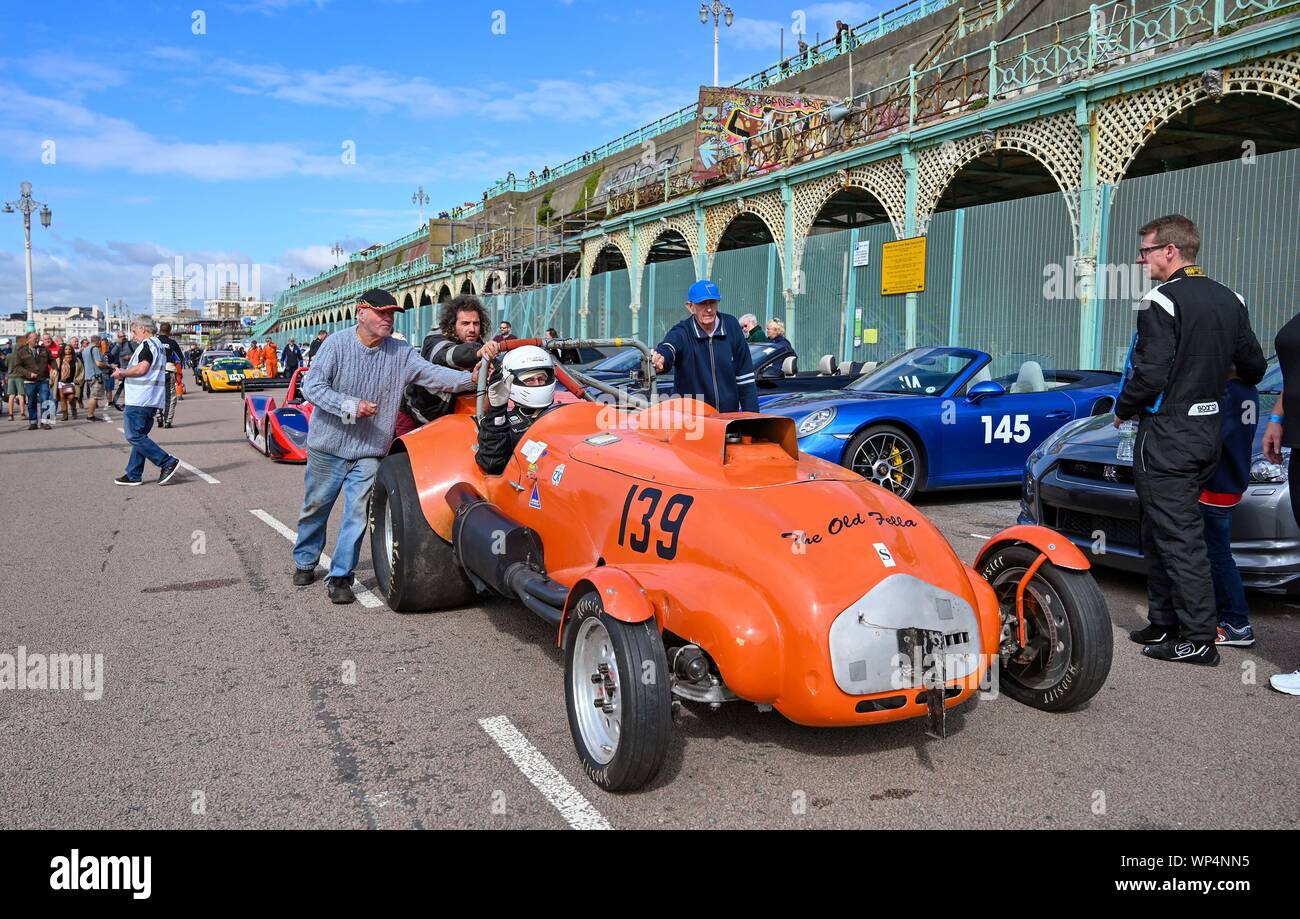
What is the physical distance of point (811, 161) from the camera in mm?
20250

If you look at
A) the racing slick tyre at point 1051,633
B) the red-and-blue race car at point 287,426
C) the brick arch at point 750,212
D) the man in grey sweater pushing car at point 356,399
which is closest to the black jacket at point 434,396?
the man in grey sweater pushing car at point 356,399

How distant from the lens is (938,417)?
28.5ft

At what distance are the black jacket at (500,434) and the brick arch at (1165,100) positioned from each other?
36.6 feet

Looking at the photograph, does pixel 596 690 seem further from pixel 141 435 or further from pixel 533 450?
pixel 141 435

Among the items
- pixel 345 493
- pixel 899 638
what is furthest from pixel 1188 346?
pixel 345 493

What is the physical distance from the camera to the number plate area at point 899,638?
10.3 feet

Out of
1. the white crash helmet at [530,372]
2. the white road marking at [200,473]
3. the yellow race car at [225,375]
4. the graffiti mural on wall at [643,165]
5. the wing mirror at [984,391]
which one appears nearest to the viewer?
the white crash helmet at [530,372]

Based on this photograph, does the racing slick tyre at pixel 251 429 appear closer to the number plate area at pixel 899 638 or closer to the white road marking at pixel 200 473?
the white road marking at pixel 200 473

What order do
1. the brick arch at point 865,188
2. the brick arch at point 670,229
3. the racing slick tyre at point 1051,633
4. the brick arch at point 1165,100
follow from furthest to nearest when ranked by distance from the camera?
1. the brick arch at point 670,229
2. the brick arch at point 865,188
3. the brick arch at point 1165,100
4. the racing slick tyre at point 1051,633

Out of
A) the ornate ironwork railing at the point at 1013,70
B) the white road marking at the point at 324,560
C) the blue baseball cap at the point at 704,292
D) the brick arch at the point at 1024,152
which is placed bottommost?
the white road marking at the point at 324,560

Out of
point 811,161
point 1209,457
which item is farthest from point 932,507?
point 811,161

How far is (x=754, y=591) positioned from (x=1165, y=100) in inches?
518

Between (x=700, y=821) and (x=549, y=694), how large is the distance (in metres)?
1.32

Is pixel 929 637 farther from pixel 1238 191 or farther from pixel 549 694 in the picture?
pixel 1238 191
